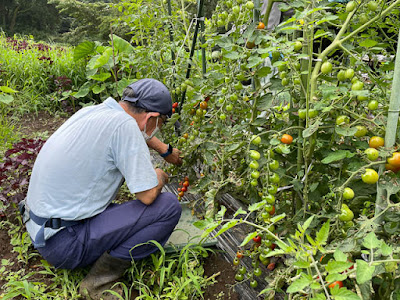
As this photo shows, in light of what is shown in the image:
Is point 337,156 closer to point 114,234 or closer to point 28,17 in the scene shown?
point 114,234

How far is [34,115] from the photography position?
4.43 m

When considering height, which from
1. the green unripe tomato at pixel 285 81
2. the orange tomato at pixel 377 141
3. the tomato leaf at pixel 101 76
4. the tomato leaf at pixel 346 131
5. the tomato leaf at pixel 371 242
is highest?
the green unripe tomato at pixel 285 81

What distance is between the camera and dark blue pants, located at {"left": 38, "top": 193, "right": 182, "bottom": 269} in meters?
1.76

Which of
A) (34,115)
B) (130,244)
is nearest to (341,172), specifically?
(130,244)

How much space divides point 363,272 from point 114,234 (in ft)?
4.28

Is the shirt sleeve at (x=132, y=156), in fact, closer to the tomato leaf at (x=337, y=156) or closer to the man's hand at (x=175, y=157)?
the man's hand at (x=175, y=157)

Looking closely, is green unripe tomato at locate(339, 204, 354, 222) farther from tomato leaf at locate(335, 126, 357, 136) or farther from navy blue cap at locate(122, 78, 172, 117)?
navy blue cap at locate(122, 78, 172, 117)

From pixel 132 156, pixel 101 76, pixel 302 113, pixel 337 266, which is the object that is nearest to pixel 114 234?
pixel 132 156

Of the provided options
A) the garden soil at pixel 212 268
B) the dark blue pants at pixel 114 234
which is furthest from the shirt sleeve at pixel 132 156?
the garden soil at pixel 212 268

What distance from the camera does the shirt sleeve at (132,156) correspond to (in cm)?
170

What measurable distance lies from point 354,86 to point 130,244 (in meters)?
1.34

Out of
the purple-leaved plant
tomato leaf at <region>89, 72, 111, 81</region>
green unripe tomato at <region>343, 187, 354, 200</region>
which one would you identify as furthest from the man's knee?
tomato leaf at <region>89, 72, 111, 81</region>

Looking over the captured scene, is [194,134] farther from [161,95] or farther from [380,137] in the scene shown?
[380,137]

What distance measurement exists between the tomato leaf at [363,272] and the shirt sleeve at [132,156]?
44.7 inches
